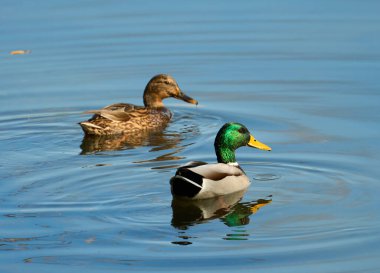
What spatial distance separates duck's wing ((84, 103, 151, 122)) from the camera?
579 inches

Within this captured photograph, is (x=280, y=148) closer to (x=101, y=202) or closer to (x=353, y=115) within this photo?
(x=353, y=115)

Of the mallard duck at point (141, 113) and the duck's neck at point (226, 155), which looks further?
the mallard duck at point (141, 113)

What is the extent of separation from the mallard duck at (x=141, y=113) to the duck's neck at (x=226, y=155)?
109 inches

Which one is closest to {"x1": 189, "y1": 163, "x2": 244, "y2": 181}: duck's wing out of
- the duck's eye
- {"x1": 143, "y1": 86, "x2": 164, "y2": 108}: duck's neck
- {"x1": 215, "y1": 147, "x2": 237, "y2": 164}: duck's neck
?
{"x1": 215, "y1": 147, "x2": 237, "y2": 164}: duck's neck

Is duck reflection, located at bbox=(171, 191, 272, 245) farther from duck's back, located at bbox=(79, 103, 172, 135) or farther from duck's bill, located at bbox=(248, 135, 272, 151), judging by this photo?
duck's back, located at bbox=(79, 103, 172, 135)

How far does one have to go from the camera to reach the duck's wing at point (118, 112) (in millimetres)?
14711

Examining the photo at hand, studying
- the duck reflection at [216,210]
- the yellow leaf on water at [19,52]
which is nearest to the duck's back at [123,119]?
the duck reflection at [216,210]

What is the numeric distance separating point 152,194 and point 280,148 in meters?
2.19

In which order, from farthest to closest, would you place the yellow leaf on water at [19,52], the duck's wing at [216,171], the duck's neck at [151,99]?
the yellow leaf on water at [19,52]
the duck's neck at [151,99]
the duck's wing at [216,171]

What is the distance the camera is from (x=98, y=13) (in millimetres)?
20453

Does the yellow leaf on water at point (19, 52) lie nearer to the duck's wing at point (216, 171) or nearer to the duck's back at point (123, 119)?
the duck's back at point (123, 119)

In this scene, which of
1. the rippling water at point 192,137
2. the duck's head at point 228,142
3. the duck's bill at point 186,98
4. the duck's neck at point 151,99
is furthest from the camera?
the duck's neck at point 151,99

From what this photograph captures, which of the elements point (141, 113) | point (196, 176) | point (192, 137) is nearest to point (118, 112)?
point (141, 113)

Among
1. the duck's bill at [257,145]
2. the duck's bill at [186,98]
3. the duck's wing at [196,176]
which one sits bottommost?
the duck's wing at [196,176]
